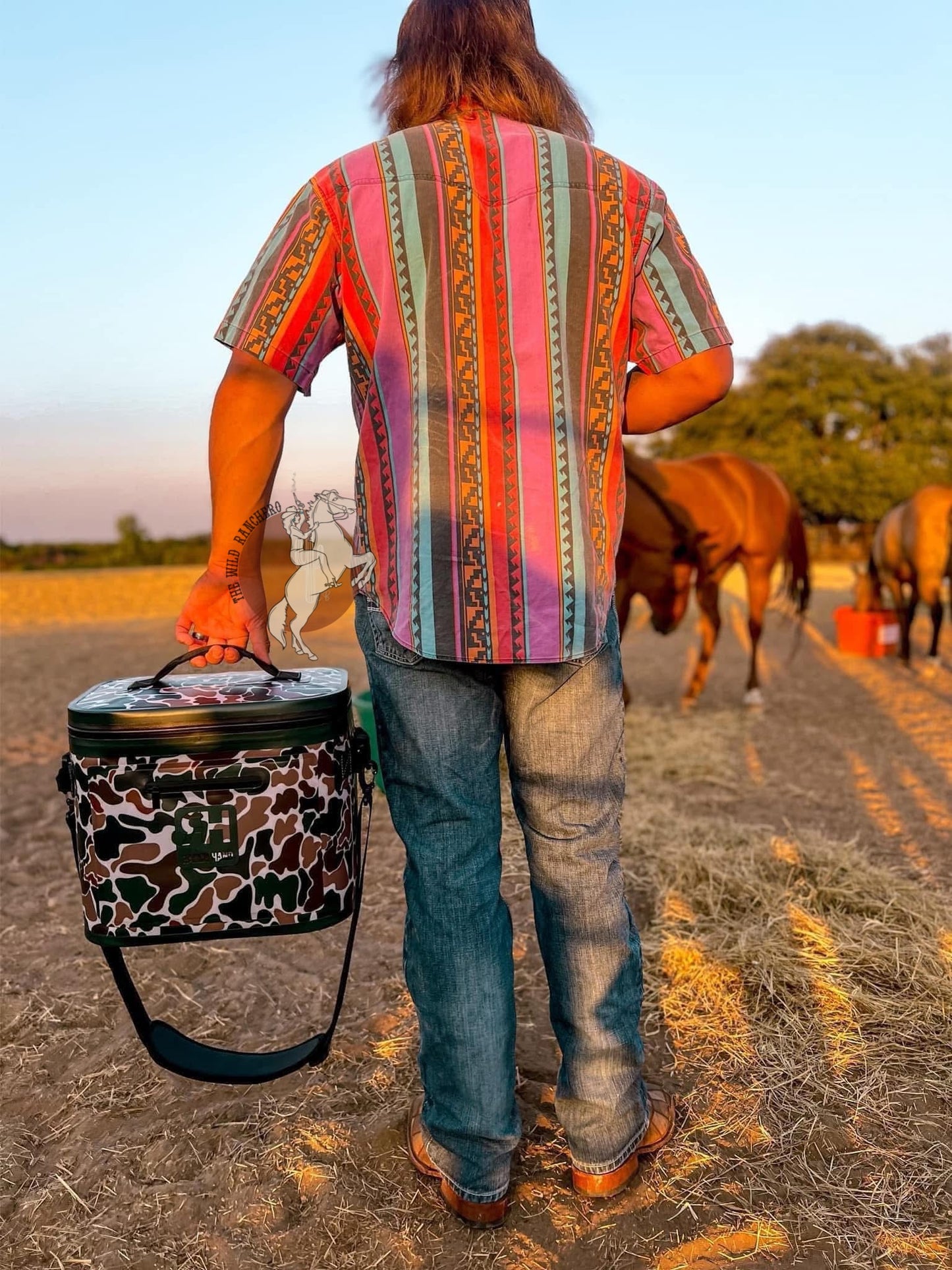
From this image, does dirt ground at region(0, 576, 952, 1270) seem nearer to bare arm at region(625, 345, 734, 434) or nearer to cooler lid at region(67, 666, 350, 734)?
cooler lid at region(67, 666, 350, 734)

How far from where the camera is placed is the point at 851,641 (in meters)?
9.65

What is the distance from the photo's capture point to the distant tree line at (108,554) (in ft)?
77.4

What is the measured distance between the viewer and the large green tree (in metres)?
34.0

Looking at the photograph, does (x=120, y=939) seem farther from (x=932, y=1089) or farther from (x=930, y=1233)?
(x=932, y=1089)

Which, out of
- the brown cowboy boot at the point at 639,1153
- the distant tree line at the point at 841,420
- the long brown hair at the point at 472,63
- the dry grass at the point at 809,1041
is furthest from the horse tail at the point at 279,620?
the distant tree line at the point at 841,420

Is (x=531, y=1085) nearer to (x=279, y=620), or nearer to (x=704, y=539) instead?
(x=279, y=620)

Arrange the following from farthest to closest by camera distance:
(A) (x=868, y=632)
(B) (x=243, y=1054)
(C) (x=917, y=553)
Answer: (A) (x=868, y=632)
(C) (x=917, y=553)
(B) (x=243, y=1054)

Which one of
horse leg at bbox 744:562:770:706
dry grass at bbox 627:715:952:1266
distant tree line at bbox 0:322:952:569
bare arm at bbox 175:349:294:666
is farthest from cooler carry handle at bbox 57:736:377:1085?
distant tree line at bbox 0:322:952:569

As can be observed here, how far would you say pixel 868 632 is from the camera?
31.0ft

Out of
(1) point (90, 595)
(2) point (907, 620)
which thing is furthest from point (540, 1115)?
(1) point (90, 595)

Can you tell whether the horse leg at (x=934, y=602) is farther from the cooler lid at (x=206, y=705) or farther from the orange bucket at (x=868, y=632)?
the cooler lid at (x=206, y=705)

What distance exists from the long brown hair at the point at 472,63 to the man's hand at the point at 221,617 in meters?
0.80

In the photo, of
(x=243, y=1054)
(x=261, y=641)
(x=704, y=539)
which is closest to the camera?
(x=261, y=641)

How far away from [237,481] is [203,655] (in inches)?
12.0
